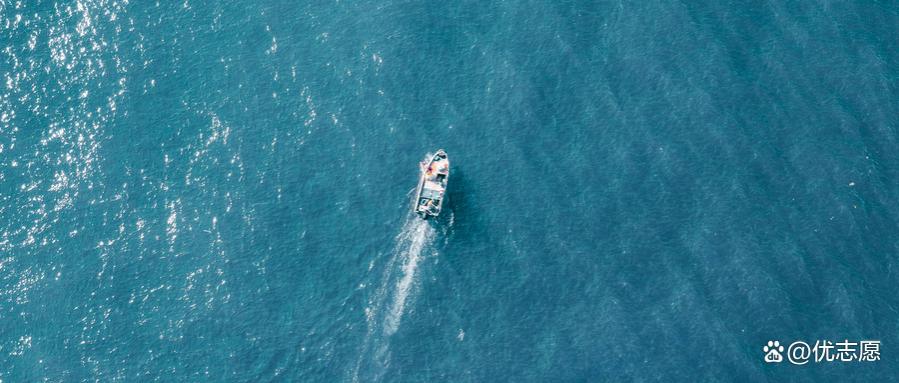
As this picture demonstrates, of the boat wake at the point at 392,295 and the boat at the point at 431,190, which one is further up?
the boat at the point at 431,190

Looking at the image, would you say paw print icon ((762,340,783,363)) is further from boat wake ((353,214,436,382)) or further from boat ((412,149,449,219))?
boat ((412,149,449,219))

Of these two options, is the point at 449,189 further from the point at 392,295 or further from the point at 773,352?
the point at 773,352

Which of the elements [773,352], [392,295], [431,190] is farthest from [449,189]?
[773,352]

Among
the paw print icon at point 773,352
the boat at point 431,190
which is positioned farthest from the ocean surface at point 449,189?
the boat at point 431,190

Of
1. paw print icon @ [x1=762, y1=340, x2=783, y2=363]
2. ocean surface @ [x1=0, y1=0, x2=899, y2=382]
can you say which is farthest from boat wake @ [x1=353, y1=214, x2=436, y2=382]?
paw print icon @ [x1=762, y1=340, x2=783, y2=363]

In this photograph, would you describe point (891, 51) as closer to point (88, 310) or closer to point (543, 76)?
point (543, 76)

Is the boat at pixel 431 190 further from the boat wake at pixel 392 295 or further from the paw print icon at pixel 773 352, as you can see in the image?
the paw print icon at pixel 773 352
